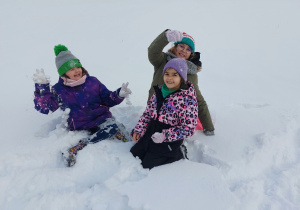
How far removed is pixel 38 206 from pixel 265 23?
29.9ft

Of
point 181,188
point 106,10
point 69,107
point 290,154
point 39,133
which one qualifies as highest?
point 106,10

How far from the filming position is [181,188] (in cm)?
217

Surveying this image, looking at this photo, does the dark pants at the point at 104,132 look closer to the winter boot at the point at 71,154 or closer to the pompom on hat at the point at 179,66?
the winter boot at the point at 71,154

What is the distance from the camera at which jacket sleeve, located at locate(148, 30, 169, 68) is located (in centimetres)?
286

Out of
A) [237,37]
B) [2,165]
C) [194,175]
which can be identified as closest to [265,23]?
[237,37]

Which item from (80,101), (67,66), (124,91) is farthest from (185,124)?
(67,66)

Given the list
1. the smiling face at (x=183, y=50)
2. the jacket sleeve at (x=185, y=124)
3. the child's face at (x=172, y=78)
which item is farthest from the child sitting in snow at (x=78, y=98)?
the smiling face at (x=183, y=50)

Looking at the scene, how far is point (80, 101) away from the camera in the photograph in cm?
298

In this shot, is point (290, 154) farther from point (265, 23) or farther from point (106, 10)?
point (106, 10)

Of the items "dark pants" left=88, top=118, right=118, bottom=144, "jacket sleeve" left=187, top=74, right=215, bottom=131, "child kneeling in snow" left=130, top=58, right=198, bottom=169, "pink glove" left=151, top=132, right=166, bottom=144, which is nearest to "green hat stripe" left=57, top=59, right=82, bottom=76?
"dark pants" left=88, top=118, right=118, bottom=144

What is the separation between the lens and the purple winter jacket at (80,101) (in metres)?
2.90

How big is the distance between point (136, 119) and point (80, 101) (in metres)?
0.94

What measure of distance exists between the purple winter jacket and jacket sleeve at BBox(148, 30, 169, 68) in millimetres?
654

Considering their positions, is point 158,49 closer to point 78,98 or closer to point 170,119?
point 170,119
